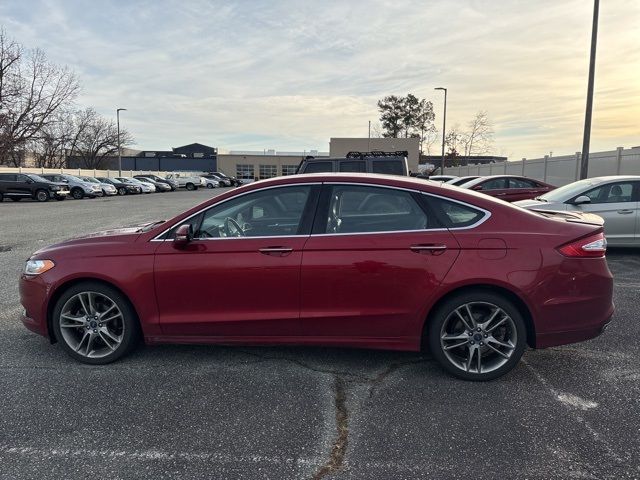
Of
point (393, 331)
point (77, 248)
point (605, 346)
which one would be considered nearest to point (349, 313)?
point (393, 331)

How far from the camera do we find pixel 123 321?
3789 mm

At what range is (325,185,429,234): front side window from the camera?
358 cm

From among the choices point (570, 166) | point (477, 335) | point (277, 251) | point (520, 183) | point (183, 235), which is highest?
point (570, 166)

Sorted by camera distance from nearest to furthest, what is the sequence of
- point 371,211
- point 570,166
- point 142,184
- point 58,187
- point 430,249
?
point 430,249, point 371,211, point 570,166, point 58,187, point 142,184

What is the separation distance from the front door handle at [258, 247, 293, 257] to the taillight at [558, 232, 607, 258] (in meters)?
2.07

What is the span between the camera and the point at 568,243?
3.45 meters

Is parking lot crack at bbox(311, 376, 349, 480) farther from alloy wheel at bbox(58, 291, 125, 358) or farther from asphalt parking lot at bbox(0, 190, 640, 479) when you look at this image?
alloy wheel at bbox(58, 291, 125, 358)

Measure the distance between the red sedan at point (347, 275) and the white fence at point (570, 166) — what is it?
1673cm

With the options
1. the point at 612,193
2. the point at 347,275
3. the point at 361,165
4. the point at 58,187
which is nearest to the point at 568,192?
the point at 612,193

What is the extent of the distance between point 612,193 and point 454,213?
616 cm

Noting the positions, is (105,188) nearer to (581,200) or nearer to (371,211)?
(581,200)

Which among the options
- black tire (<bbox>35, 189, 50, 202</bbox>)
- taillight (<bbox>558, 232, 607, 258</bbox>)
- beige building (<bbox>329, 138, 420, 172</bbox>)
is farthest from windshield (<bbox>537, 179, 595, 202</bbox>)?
beige building (<bbox>329, 138, 420, 172</bbox>)

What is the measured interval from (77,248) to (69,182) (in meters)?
30.8

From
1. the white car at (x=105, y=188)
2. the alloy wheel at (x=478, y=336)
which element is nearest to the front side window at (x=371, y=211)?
the alloy wheel at (x=478, y=336)
